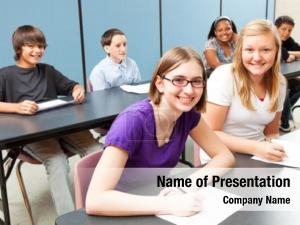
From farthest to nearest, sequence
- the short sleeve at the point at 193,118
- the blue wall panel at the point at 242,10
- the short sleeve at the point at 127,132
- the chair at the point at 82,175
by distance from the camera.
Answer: the blue wall panel at the point at 242,10, the short sleeve at the point at 193,118, the chair at the point at 82,175, the short sleeve at the point at 127,132

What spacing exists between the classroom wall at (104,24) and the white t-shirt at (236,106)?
6.35ft

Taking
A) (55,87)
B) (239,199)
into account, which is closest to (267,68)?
(239,199)

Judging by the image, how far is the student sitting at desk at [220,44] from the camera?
3338 millimetres

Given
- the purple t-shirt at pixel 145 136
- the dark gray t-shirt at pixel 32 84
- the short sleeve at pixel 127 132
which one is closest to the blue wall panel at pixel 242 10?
the dark gray t-shirt at pixel 32 84

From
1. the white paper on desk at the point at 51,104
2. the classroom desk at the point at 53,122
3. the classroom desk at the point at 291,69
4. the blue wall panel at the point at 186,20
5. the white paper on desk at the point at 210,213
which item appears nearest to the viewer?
the white paper on desk at the point at 210,213

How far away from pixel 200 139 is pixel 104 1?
296cm

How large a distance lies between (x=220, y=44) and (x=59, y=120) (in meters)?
2.13

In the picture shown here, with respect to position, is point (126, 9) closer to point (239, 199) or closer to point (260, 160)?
point (260, 160)

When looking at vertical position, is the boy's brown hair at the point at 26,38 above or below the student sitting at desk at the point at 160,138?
above

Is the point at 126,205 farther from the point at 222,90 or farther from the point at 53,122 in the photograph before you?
the point at 53,122

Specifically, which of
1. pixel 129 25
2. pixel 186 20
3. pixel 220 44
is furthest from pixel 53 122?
pixel 186 20

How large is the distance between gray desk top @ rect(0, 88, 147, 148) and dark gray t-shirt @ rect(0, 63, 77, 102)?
0.73ft

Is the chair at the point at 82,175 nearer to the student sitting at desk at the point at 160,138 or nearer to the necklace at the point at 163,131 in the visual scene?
the student sitting at desk at the point at 160,138

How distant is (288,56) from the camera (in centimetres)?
331
